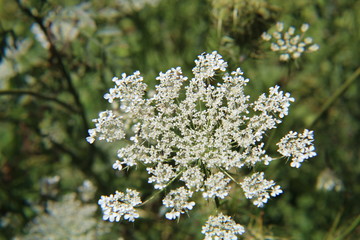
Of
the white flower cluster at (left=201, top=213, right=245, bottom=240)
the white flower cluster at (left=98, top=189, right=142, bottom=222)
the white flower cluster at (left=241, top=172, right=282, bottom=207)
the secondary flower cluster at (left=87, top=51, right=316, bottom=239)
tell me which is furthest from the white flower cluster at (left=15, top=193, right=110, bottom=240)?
the white flower cluster at (left=241, top=172, right=282, bottom=207)

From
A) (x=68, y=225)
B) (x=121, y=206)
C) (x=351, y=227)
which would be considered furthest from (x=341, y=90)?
(x=68, y=225)

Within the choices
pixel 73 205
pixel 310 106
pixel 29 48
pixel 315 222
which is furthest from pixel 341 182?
pixel 29 48

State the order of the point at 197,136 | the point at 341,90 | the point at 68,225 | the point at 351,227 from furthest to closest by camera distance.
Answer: the point at 68,225 < the point at 341,90 < the point at 351,227 < the point at 197,136

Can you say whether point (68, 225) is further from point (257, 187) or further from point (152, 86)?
point (257, 187)

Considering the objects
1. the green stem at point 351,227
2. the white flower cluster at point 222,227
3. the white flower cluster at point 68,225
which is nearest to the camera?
the white flower cluster at point 222,227

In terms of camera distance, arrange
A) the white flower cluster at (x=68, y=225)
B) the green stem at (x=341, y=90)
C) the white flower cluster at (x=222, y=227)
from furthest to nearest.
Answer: the white flower cluster at (x=68, y=225)
the green stem at (x=341, y=90)
the white flower cluster at (x=222, y=227)

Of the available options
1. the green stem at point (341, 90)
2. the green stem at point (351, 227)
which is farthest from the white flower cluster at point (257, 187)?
the green stem at point (341, 90)

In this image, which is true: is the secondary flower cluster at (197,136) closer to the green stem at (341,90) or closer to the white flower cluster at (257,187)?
the white flower cluster at (257,187)

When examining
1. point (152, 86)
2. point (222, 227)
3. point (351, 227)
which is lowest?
point (222, 227)

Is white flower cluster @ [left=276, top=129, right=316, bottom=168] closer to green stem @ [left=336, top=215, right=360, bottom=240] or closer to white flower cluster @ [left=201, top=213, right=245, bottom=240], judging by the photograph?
white flower cluster @ [left=201, top=213, right=245, bottom=240]
